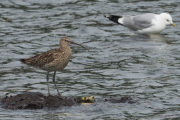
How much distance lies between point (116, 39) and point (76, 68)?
3.25 metres

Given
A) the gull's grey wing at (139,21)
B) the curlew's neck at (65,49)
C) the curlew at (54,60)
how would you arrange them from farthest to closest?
the gull's grey wing at (139,21) → the curlew's neck at (65,49) → the curlew at (54,60)

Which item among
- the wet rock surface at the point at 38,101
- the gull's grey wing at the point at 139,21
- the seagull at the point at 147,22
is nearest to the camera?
the wet rock surface at the point at 38,101

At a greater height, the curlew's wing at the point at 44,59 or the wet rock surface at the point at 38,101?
the curlew's wing at the point at 44,59

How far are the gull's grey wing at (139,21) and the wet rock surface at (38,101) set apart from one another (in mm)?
6736

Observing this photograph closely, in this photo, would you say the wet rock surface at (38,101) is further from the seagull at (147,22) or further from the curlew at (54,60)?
the seagull at (147,22)

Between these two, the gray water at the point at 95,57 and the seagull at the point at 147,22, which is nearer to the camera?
the gray water at the point at 95,57

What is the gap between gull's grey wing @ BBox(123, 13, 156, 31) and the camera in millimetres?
16719

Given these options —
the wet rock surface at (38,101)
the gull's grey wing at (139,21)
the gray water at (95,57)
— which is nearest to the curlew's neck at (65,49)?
the gray water at (95,57)

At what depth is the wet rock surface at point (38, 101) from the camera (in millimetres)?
9875

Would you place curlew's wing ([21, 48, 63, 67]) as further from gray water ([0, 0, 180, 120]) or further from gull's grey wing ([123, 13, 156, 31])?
gull's grey wing ([123, 13, 156, 31])

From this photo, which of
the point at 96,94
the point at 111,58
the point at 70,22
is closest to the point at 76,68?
the point at 111,58

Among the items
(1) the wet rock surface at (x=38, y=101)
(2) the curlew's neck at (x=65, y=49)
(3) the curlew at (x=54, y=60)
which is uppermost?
(2) the curlew's neck at (x=65, y=49)

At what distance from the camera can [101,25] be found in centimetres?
1769

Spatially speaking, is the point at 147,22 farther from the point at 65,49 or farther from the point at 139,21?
the point at 65,49
